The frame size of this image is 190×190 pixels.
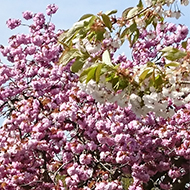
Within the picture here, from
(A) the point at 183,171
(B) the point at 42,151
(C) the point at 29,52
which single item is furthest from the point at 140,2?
(C) the point at 29,52

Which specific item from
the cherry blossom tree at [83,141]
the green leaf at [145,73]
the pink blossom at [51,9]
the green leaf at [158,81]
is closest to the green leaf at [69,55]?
the green leaf at [145,73]

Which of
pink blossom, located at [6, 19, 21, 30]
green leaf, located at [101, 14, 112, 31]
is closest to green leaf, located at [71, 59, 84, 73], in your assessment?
green leaf, located at [101, 14, 112, 31]

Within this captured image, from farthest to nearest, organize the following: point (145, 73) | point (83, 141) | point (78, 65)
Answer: point (83, 141) < point (78, 65) < point (145, 73)

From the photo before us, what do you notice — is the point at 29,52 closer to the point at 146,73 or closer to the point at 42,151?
the point at 42,151

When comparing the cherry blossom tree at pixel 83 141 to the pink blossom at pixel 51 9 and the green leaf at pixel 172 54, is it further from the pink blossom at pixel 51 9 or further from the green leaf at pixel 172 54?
the pink blossom at pixel 51 9

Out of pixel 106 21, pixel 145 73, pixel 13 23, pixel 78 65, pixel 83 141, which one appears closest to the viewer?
pixel 145 73

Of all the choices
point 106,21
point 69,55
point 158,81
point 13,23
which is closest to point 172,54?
point 158,81

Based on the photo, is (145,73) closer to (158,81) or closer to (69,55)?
(158,81)

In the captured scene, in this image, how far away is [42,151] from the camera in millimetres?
6715

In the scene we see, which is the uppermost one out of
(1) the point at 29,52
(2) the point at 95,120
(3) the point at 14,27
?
(3) the point at 14,27

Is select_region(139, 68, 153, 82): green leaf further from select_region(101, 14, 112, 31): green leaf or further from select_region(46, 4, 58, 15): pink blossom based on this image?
select_region(46, 4, 58, 15): pink blossom

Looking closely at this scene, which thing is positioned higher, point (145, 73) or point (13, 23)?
point (13, 23)

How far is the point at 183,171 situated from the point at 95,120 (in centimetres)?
185

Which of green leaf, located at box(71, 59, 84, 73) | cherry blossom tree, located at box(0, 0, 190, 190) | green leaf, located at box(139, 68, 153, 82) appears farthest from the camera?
cherry blossom tree, located at box(0, 0, 190, 190)
